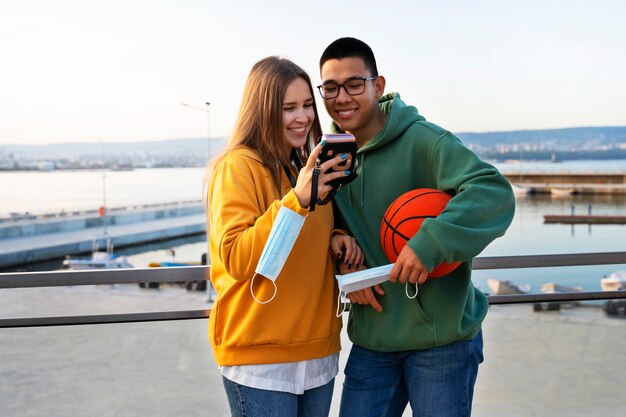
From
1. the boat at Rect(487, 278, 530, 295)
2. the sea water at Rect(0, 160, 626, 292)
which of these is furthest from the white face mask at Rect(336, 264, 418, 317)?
the sea water at Rect(0, 160, 626, 292)

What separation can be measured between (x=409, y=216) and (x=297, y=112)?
42 centimetres

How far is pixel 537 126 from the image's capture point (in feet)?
271

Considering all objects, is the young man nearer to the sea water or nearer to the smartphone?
the smartphone

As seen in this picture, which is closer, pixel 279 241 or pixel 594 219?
pixel 279 241

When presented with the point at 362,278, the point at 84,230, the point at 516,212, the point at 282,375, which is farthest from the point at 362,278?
the point at 84,230

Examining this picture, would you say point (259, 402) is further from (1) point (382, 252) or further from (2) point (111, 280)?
(2) point (111, 280)

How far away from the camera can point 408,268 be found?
1579mm

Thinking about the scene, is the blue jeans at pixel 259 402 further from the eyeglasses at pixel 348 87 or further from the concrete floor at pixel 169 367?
the eyeglasses at pixel 348 87

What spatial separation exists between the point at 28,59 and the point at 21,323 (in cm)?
9257

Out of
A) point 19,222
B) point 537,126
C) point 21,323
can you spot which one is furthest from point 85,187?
point 21,323

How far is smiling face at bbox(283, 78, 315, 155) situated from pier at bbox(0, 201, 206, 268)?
51339 millimetres

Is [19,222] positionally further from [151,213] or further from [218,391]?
[218,391]

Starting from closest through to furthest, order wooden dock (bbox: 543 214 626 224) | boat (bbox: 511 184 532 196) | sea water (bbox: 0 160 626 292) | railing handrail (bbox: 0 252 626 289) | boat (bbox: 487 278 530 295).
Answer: railing handrail (bbox: 0 252 626 289) < boat (bbox: 487 278 530 295) < sea water (bbox: 0 160 626 292) < wooden dock (bbox: 543 214 626 224) < boat (bbox: 511 184 532 196)

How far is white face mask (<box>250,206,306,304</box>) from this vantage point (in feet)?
4.71
